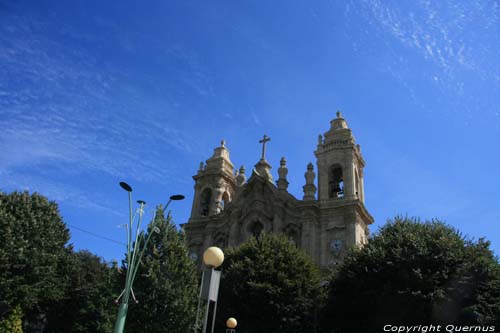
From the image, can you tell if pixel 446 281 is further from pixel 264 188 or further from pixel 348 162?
pixel 264 188

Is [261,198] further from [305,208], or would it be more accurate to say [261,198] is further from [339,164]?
[339,164]

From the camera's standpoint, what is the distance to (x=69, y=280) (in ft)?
106

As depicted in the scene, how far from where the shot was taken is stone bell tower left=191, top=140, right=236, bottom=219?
148ft

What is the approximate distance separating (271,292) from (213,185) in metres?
22.0

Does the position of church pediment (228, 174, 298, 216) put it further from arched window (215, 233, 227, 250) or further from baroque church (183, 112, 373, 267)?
arched window (215, 233, 227, 250)

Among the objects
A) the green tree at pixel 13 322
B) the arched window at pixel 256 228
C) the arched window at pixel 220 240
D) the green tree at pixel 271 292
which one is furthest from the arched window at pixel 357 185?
the green tree at pixel 13 322

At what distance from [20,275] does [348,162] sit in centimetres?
2739

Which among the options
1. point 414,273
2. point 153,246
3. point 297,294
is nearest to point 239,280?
point 297,294

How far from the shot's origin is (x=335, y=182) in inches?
1583

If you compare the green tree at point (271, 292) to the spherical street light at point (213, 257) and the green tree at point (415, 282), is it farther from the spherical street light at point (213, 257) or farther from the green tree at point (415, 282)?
the spherical street light at point (213, 257)

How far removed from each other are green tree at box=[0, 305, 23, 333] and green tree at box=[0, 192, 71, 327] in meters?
0.39

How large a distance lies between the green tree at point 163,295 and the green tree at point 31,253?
365 inches
